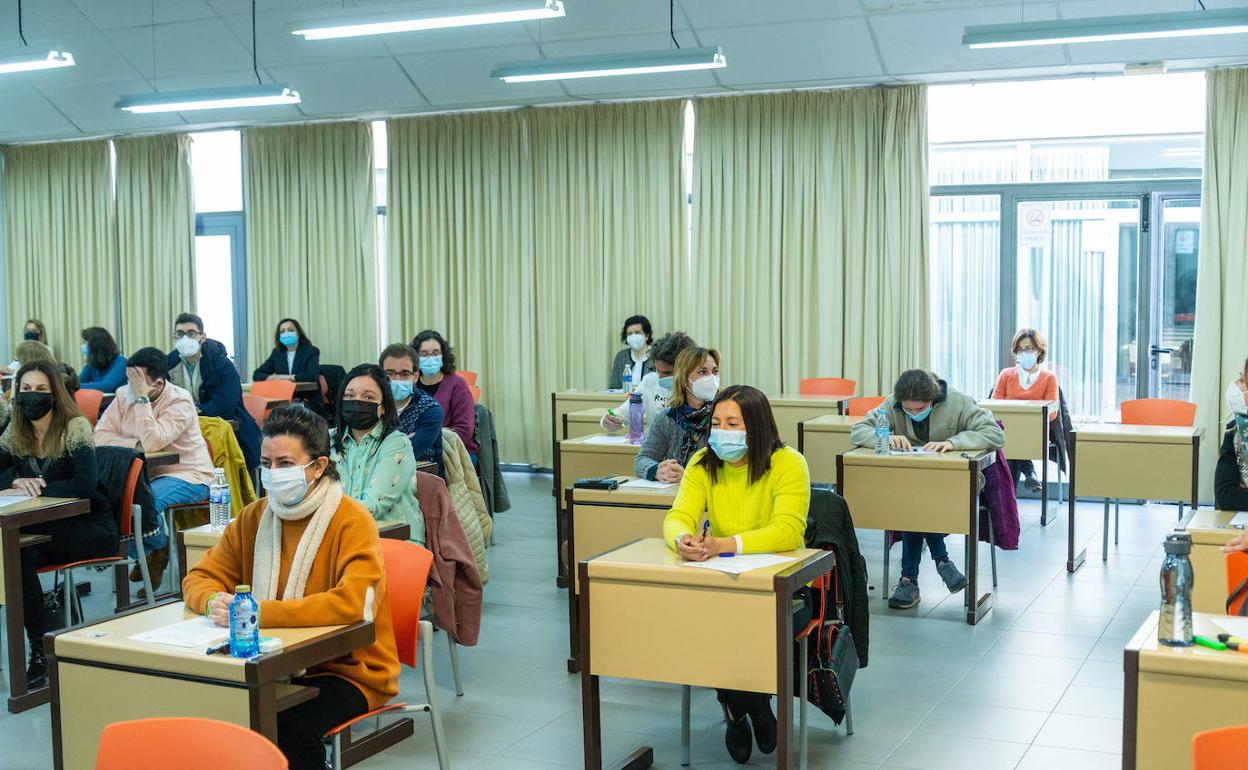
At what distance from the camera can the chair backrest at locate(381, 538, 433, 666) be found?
3.34 m

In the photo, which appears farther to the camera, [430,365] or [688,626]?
[430,365]

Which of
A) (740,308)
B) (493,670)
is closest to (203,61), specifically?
(740,308)

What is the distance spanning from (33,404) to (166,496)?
852 millimetres

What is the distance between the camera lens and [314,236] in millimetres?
10570

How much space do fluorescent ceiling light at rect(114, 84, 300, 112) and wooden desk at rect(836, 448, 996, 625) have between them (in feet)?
16.0

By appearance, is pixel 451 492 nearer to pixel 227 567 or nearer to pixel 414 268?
pixel 227 567

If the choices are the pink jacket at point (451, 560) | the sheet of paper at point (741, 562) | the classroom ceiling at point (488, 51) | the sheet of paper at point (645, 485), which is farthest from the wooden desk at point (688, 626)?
the classroom ceiling at point (488, 51)

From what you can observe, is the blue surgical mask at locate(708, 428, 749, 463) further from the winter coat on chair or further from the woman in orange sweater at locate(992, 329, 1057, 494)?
the woman in orange sweater at locate(992, 329, 1057, 494)

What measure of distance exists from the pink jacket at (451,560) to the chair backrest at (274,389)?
16.4 feet

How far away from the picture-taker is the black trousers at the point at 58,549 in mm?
4652

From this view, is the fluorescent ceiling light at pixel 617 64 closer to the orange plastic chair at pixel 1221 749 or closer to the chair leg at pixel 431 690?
the chair leg at pixel 431 690

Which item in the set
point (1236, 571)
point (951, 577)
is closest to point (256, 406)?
point (951, 577)

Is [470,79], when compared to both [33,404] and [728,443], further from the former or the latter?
[728,443]

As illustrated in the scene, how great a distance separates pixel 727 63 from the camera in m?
8.57
